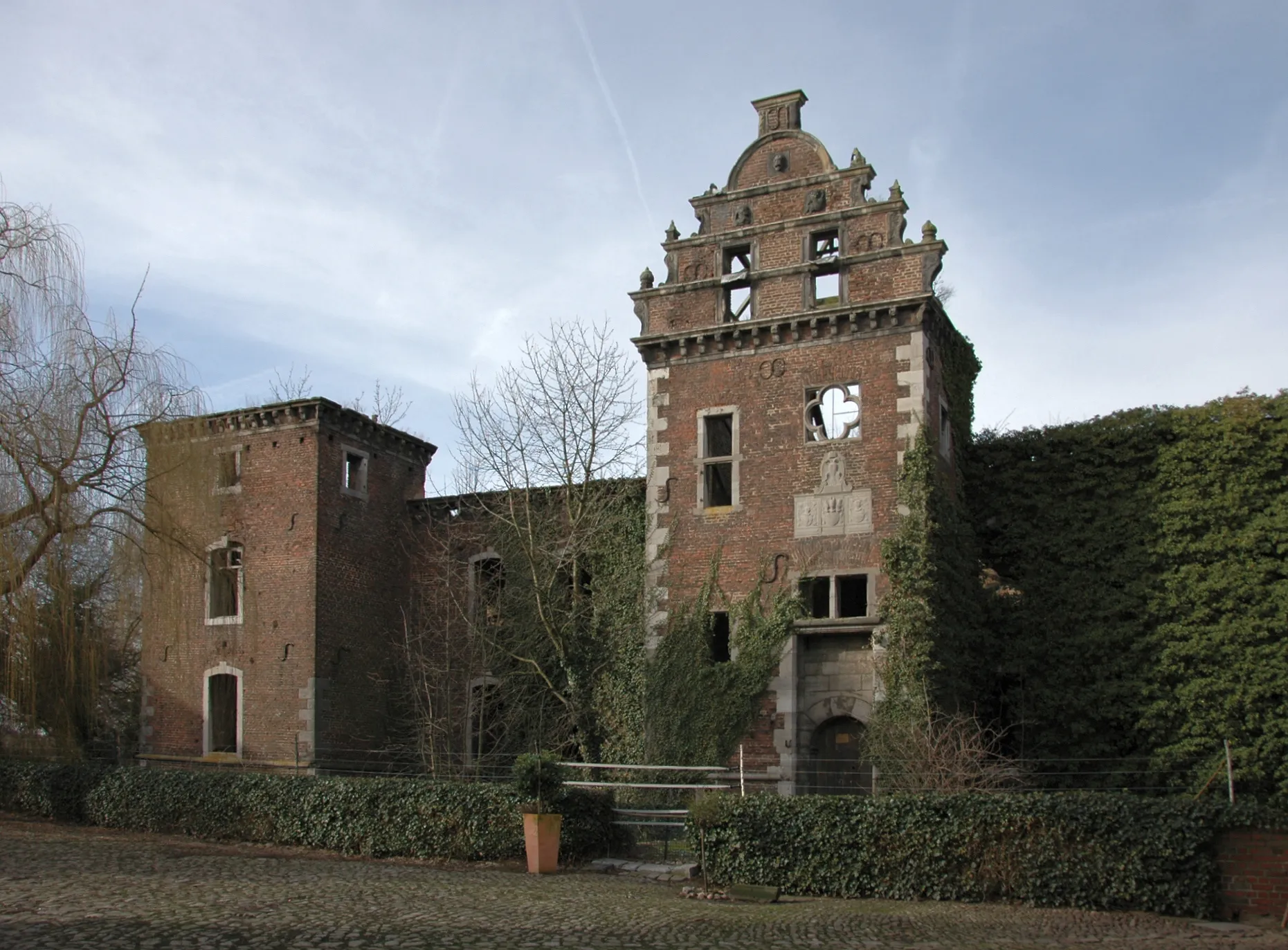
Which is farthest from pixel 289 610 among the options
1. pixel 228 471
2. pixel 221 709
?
pixel 228 471

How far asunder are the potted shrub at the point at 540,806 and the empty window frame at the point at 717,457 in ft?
24.1

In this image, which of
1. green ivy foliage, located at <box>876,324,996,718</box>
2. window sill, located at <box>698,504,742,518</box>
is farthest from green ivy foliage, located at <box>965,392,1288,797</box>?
window sill, located at <box>698,504,742,518</box>

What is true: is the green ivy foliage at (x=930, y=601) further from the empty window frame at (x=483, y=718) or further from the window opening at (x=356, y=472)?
the window opening at (x=356, y=472)

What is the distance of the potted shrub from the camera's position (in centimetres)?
1522

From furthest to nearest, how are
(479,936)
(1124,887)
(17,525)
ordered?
(17,525) → (1124,887) → (479,936)

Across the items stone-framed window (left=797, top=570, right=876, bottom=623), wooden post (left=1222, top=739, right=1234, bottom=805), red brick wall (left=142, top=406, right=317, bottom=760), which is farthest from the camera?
A: red brick wall (left=142, top=406, right=317, bottom=760)

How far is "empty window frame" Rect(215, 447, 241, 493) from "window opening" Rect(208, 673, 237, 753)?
13.1 feet

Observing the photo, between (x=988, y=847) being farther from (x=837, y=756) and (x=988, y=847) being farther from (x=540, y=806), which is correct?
(x=837, y=756)

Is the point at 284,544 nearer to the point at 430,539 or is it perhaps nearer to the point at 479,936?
the point at 430,539

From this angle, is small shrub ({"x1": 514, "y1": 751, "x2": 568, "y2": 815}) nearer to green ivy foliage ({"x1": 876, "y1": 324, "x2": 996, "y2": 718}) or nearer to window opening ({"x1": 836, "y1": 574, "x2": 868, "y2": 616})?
green ivy foliage ({"x1": 876, "y1": 324, "x2": 996, "y2": 718})

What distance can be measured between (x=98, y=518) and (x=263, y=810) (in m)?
5.25

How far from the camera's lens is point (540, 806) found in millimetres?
15469

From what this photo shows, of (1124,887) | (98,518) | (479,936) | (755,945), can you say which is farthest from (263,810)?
Answer: (1124,887)

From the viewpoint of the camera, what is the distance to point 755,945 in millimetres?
10617
